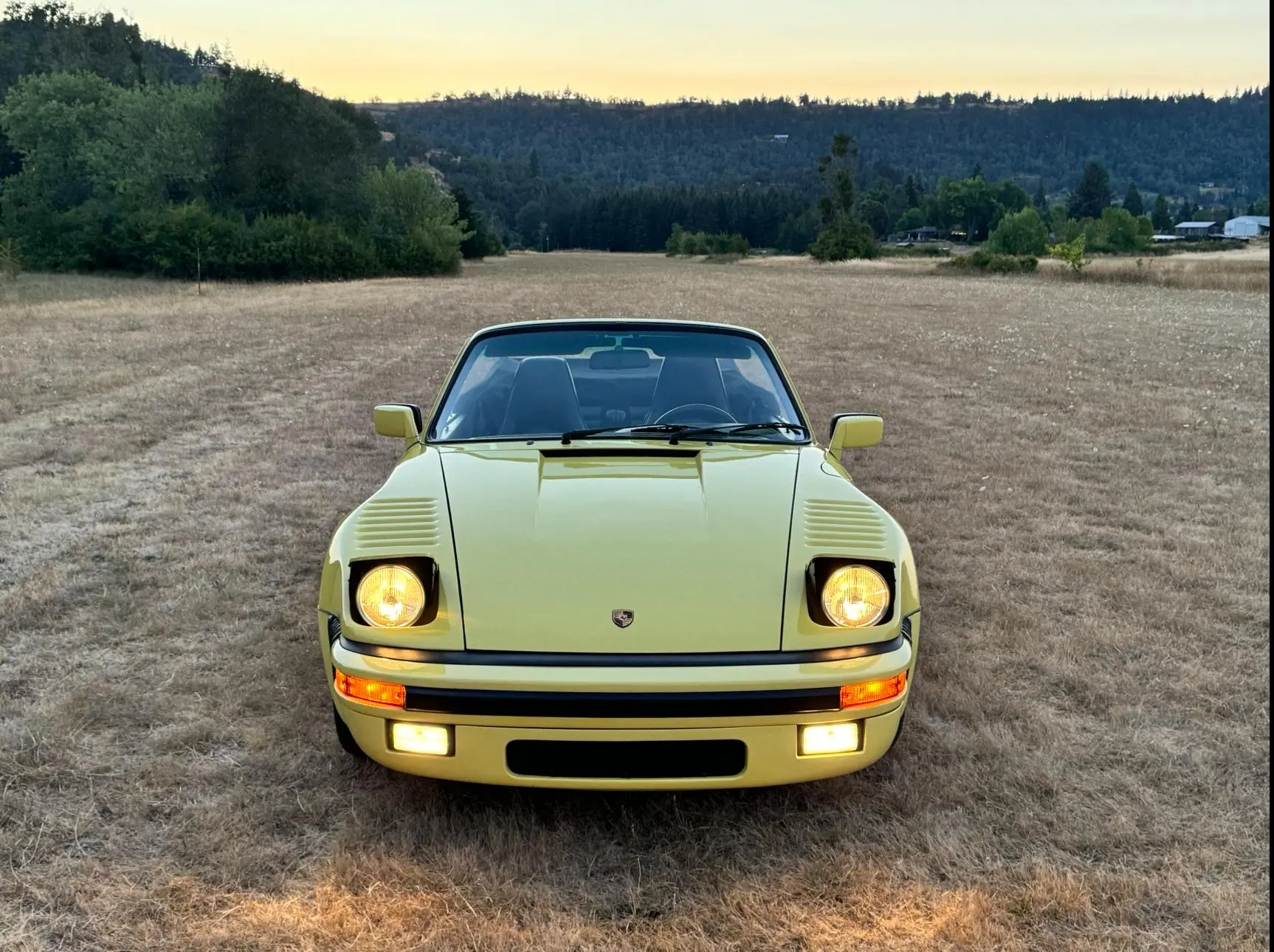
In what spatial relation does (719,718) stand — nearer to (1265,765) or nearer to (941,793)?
(941,793)

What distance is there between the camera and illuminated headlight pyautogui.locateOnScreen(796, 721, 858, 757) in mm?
2453

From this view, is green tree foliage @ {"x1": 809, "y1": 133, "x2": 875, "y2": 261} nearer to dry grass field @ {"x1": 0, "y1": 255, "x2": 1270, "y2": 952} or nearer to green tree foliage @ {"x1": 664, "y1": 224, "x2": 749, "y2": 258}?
green tree foliage @ {"x1": 664, "y1": 224, "x2": 749, "y2": 258}

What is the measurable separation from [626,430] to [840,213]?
86970 millimetres

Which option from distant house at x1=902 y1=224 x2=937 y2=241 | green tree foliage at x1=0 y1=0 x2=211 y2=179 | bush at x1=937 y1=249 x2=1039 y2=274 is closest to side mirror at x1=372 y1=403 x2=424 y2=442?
bush at x1=937 y1=249 x2=1039 y2=274

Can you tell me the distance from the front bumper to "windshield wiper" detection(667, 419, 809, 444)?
123 cm

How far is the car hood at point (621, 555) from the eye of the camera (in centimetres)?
244

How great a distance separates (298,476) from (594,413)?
3975mm

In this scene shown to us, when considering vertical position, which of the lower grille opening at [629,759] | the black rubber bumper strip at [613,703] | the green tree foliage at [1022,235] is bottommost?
the lower grille opening at [629,759]

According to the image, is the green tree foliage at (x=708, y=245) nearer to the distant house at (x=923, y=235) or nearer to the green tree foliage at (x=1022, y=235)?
the distant house at (x=923, y=235)

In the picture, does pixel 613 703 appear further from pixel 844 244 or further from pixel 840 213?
pixel 840 213

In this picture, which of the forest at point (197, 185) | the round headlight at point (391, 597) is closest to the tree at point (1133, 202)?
the forest at point (197, 185)

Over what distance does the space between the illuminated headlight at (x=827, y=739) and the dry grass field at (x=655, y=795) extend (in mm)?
331

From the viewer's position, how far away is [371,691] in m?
2.48

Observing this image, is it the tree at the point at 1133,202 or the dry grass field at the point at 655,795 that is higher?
the tree at the point at 1133,202
